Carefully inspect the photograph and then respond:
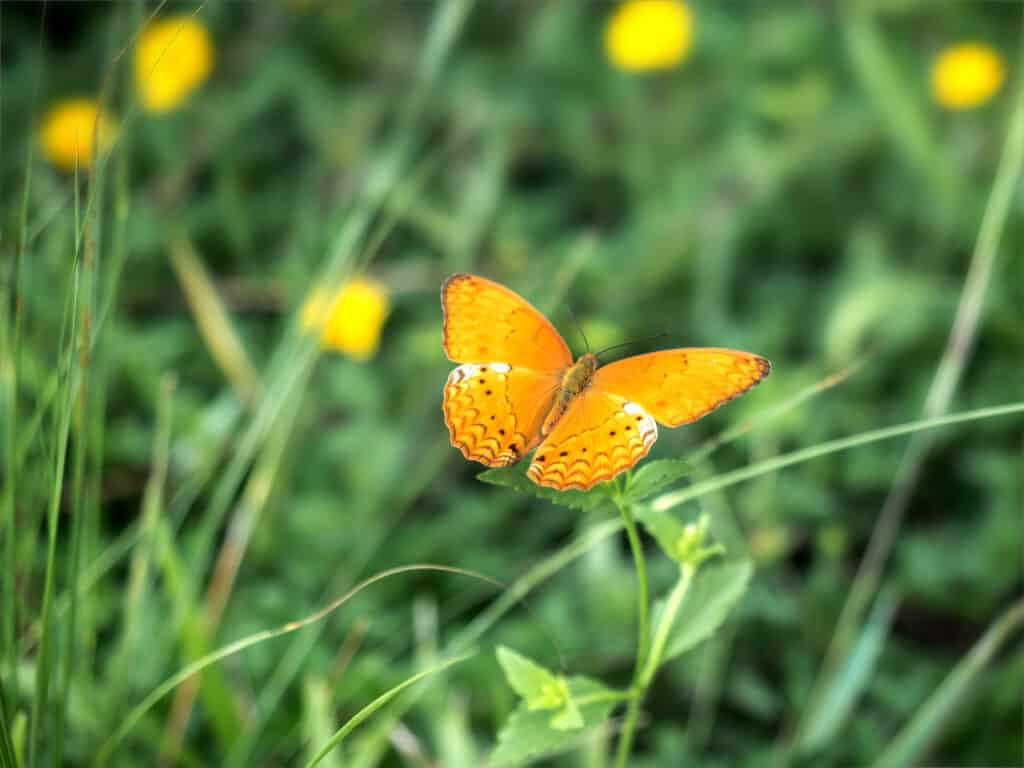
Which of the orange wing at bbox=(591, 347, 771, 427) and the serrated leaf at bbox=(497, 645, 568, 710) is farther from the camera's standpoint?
the serrated leaf at bbox=(497, 645, 568, 710)

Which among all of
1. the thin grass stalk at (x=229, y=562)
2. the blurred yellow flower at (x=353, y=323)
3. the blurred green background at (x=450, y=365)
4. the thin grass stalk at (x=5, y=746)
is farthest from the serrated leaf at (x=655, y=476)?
the blurred yellow flower at (x=353, y=323)

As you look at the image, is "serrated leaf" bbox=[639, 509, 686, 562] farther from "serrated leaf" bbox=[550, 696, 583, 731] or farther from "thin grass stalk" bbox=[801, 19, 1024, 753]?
"thin grass stalk" bbox=[801, 19, 1024, 753]

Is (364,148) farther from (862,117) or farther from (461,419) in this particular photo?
(461,419)

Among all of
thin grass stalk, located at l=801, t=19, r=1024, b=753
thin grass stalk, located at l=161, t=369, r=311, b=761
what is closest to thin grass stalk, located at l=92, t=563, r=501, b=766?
thin grass stalk, located at l=161, t=369, r=311, b=761

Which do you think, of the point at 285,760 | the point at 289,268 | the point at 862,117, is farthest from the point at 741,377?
the point at 862,117

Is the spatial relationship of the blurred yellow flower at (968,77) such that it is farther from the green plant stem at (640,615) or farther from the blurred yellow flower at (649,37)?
the green plant stem at (640,615)
